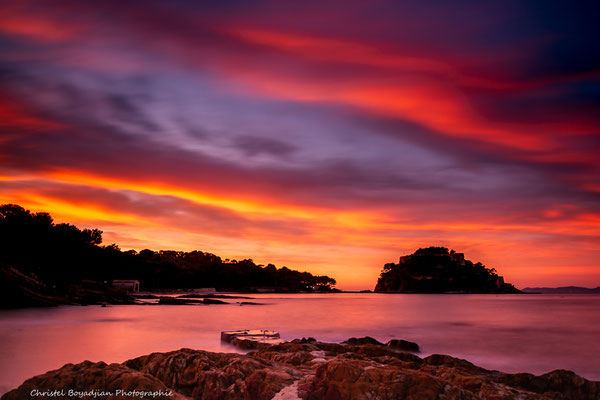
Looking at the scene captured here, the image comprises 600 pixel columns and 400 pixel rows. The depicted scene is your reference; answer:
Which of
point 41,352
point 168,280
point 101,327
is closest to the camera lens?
point 41,352

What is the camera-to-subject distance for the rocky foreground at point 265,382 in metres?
6.35

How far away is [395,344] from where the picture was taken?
19.8 m

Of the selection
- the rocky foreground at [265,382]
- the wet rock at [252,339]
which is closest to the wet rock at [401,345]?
the wet rock at [252,339]

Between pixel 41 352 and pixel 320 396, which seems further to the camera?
pixel 41 352

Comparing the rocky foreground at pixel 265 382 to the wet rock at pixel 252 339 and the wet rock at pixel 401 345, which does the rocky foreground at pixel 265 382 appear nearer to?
the wet rock at pixel 252 339

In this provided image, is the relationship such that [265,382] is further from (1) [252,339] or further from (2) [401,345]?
(2) [401,345]

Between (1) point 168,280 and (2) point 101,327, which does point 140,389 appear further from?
(1) point 168,280

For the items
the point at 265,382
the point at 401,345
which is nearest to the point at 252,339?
the point at 401,345

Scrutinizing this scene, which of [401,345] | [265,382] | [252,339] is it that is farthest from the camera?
[401,345]

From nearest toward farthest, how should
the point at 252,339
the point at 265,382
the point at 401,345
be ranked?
the point at 265,382 < the point at 252,339 < the point at 401,345

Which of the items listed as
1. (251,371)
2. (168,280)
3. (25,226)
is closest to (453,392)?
(251,371)

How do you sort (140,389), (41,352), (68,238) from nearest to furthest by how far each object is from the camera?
(140,389) < (41,352) < (68,238)

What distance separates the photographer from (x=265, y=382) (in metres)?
7.42

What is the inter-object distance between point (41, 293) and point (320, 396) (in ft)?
160
